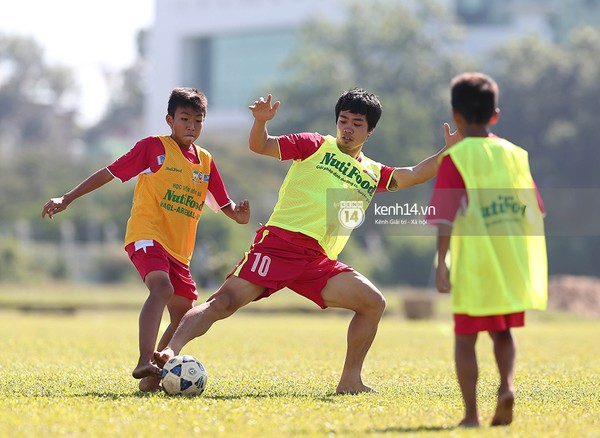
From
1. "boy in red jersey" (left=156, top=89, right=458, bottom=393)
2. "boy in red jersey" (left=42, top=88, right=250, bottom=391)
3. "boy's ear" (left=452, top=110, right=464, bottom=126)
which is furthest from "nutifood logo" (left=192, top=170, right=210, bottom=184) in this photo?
"boy's ear" (left=452, top=110, right=464, bottom=126)

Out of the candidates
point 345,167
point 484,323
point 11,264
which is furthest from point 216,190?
point 11,264

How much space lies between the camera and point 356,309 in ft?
28.8

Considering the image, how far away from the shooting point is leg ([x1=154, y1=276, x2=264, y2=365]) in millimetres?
8398

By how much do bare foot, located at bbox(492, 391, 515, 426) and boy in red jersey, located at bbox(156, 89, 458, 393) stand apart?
2039 millimetres

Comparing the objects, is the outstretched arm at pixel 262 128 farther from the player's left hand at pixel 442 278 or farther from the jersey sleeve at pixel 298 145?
the player's left hand at pixel 442 278

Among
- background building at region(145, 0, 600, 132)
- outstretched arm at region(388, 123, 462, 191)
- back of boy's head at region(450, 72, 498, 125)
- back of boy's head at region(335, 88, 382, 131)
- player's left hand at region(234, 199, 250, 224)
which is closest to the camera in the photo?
back of boy's head at region(450, 72, 498, 125)

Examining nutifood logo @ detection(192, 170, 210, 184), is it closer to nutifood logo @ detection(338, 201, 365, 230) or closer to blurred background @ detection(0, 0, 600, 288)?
nutifood logo @ detection(338, 201, 365, 230)

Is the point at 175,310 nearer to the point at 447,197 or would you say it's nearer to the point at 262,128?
the point at 262,128

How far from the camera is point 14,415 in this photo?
6.80 meters

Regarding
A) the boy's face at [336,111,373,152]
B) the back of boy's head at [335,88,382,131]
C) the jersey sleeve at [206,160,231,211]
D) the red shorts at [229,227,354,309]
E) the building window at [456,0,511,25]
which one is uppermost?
the building window at [456,0,511,25]

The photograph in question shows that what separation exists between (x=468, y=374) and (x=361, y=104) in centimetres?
265

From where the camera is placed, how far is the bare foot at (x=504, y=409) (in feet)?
22.0

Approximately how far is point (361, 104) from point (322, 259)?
46.1 inches

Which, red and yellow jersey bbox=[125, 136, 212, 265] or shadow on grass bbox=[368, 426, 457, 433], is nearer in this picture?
shadow on grass bbox=[368, 426, 457, 433]
